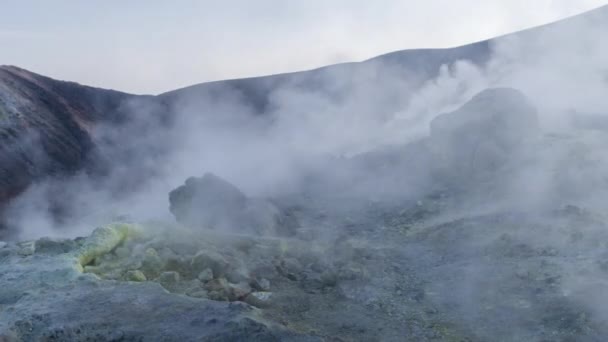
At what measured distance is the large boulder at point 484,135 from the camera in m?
14.6

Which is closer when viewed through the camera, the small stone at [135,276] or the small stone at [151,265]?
the small stone at [135,276]

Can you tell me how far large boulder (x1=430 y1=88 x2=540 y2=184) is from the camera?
14625 mm

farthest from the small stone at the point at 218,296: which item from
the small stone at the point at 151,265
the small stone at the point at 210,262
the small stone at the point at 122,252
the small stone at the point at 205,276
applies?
the small stone at the point at 122,252

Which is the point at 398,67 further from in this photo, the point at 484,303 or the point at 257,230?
the point at 484,303

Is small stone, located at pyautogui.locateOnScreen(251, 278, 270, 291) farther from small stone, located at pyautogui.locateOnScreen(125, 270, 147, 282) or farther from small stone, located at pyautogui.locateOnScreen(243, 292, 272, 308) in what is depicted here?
small stone, located at pyautogui.locateOnScreen(125, 270, 147, 282)

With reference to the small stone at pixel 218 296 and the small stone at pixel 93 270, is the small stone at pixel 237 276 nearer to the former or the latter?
the small stone at pixel 218 296

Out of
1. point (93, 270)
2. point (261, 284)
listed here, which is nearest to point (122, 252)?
point (93, 270)

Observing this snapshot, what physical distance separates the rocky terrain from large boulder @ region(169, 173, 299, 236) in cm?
4

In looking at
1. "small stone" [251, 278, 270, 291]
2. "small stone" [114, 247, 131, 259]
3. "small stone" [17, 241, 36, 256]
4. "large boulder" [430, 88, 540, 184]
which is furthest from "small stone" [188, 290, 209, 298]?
"large boulder" [430, 88, 540, 184]

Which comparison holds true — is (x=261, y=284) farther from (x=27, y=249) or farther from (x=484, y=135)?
(x=484, y=135)

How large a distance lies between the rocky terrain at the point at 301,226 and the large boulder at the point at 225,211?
37mm

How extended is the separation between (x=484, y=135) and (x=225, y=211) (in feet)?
21.1

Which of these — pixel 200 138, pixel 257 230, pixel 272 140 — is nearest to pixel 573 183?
pixel 257 230

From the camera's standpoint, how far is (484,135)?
15.1 m
